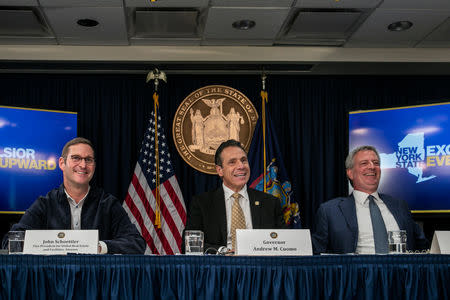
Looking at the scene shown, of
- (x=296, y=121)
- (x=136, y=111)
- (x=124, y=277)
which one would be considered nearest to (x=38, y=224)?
(x=124, y=277)

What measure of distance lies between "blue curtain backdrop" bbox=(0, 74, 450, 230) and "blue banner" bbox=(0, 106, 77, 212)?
46 cm

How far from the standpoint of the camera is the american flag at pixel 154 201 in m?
4.76

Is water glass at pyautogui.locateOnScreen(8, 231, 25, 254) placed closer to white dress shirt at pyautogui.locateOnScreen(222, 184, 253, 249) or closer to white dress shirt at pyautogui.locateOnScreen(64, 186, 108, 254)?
white dress shirt at pyautogui.locateOnScreen(64, 186, 108, 254)

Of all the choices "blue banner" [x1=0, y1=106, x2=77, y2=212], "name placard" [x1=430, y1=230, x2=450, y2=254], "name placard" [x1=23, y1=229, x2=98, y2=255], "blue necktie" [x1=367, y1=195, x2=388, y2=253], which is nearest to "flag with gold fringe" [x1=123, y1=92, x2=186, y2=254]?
"blue banner" [x1=0, y1=106, x2=77, y2=212]

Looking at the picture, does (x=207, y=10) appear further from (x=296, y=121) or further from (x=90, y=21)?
(x=296, y=121)

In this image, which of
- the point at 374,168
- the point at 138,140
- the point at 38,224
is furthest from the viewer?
the point at 138,140

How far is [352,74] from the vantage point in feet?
17.9

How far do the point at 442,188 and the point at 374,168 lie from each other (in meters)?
1.61

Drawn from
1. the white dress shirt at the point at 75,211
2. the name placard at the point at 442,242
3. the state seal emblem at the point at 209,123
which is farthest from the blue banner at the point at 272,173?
the name placard at the point at 442,242

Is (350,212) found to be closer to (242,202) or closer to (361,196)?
(361,196)

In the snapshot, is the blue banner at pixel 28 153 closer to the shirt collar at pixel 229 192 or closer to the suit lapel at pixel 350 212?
the shirt collar at pixel 229 192

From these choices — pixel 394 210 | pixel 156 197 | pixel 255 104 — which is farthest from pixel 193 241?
pixel 255 104

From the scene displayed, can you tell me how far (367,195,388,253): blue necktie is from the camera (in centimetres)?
296

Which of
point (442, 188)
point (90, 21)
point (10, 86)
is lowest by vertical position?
point (442, 188)
